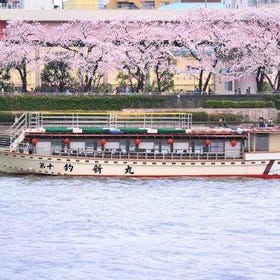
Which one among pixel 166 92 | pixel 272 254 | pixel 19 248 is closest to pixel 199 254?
pixel 272 254

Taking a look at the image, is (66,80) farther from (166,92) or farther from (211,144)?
(211,144)

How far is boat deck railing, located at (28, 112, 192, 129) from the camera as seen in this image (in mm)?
79500

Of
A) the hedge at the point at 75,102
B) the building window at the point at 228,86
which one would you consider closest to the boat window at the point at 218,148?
the hedge at the point at 75,102

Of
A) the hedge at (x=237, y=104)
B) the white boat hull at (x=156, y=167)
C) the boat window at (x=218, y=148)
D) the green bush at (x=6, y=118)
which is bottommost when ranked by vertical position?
the white boat hull at (x=156, y=167)

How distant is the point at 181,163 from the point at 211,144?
206 centimetres

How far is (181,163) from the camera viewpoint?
7238cm

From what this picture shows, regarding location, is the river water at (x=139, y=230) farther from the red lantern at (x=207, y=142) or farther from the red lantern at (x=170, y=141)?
the red lantern at (x=207, y=142)

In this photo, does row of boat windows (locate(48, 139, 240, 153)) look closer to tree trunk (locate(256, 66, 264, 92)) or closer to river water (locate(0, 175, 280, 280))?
river water (locate(0, 175, 280, 280))

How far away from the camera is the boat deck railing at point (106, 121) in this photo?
7950cm

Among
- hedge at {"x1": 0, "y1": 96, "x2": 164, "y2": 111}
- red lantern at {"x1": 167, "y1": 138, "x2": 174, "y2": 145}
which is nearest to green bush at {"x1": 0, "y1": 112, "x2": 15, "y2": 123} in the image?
hedge at {"x1": 0, "y1": 96, "x2": 164, "y2": 111}

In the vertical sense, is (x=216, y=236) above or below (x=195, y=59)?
below

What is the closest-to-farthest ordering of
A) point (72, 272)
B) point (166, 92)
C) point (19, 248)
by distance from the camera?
point (72, 272) < point (19, 248) < point (166, 92)

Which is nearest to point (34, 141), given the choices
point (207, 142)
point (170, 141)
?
point (170, 141)

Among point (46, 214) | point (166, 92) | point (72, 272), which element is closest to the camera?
point (72, 272)
